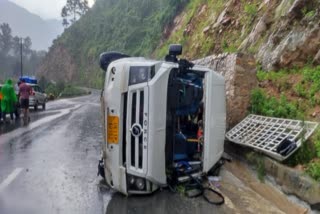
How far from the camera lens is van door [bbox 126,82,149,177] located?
5.67 m

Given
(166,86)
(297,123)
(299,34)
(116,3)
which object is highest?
(116,3)

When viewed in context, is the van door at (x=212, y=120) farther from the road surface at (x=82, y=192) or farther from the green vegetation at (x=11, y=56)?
the green vegetation at (x=11, y=56)

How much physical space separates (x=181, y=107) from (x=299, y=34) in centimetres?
453

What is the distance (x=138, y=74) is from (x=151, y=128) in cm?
81

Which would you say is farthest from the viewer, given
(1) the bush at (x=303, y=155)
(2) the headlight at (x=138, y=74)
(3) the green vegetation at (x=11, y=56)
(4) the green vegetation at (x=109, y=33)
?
(3) the green vegetation at (x=11, y=56)

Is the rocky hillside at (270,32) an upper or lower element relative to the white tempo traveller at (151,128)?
upper

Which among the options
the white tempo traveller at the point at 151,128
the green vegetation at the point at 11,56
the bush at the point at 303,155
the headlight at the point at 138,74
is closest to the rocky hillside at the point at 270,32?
the bush at the point at 303,155

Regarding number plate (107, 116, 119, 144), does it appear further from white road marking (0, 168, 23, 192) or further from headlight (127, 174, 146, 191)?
white road marking (0, 168, 23, 192)

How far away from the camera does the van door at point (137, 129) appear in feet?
18.6

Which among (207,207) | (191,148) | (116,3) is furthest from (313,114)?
(116,3)

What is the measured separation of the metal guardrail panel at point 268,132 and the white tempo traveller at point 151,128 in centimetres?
107

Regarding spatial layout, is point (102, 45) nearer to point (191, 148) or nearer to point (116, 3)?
point (116, 3)

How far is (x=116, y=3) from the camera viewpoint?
307 feet

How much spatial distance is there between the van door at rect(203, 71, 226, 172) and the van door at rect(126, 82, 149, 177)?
115cm
